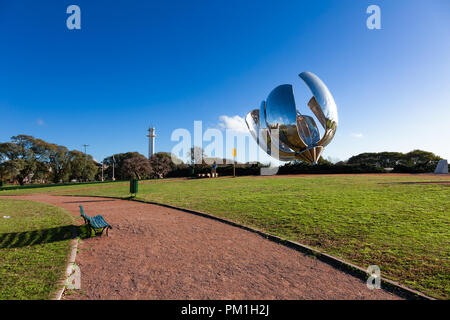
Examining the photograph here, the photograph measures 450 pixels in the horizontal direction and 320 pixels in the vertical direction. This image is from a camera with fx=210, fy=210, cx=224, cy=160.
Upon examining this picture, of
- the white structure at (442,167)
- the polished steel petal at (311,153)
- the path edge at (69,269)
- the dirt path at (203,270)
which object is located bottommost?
the dirt path at (203,270)

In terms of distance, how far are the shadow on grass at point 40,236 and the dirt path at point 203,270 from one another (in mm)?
724

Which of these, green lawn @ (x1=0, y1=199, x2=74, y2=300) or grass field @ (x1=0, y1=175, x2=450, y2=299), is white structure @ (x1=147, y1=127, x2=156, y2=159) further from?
green lawn @ (x1=0, y1=199, x2=74, y2=300)

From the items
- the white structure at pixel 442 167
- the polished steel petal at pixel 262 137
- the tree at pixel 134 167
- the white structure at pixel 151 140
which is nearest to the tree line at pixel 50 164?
the tree at pixel 134 167

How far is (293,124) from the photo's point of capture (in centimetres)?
1570

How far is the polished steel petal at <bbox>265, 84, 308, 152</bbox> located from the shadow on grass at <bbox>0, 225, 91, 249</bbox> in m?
13.8

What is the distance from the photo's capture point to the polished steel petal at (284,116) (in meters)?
15.6

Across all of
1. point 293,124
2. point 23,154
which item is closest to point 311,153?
point 293,124

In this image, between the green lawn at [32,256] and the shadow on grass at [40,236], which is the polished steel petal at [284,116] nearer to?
the shadow on grass at [40,236]

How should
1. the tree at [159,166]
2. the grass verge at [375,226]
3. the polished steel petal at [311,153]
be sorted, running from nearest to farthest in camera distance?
the grass verge at [375,226]
the polished steel petal at [311,153]
the tree at [159,166]

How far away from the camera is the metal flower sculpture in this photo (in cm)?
1495

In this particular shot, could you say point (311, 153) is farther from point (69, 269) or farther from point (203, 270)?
point (69, 269)
